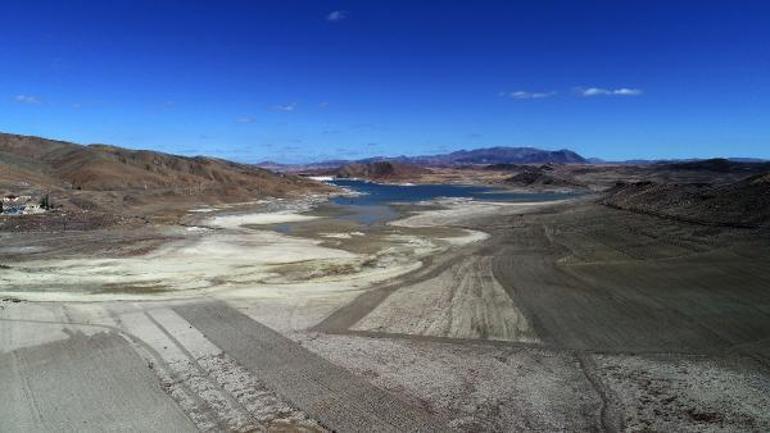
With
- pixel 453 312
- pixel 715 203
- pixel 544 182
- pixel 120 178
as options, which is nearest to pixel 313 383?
pixel 453 312

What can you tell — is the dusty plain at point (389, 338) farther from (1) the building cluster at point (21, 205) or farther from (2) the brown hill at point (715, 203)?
(1) the building cluster at point (21, 205)

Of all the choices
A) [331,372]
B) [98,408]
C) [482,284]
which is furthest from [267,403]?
[482,284]

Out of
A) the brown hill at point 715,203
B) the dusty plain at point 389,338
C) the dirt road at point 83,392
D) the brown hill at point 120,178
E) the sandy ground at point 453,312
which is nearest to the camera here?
the dirt road at point 83,392

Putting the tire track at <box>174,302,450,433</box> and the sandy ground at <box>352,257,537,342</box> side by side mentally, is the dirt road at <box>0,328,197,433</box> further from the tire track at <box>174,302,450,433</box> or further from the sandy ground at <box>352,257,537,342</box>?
the sandy ground at <box>352,257,537,342</box>

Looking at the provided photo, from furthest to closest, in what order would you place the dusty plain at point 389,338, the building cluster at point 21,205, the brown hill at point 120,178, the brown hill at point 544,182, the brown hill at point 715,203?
the brown hill at point 544,182
the brown hill at point 120,178
the building cluster at point 21,205
the brown hill at point 715,203
the dusty plain at point 389,338

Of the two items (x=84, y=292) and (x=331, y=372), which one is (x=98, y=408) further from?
(x=84, y=292)

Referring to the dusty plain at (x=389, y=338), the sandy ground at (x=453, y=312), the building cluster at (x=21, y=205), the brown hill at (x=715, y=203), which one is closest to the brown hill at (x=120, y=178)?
the building cluster at (x=21, y=205)

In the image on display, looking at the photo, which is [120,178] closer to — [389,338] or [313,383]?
[389,338]
